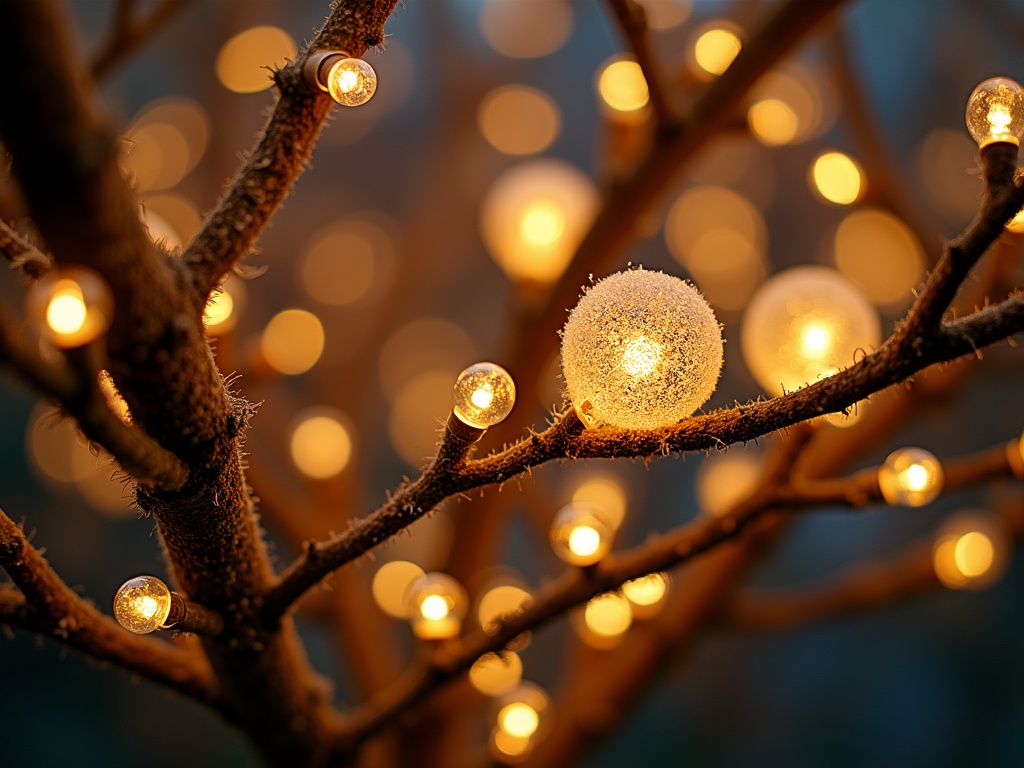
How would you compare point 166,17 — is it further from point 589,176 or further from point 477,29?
point 589,176

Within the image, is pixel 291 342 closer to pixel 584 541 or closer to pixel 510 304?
pixel 584 541

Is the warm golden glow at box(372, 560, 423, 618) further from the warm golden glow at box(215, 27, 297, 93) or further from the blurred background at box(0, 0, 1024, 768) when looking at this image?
the warm golden glow at box(215, 27, 297, 93)

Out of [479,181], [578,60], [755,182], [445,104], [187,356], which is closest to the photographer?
[187,356]

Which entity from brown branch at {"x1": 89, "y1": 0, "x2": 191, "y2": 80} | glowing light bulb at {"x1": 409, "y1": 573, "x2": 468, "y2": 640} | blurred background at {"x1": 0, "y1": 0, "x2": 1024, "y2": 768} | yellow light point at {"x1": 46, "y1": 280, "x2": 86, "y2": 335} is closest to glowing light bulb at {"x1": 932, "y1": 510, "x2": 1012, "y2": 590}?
blurred background at {"x1": 0, "y1": 0, "x2": 1024, "y2": 768}

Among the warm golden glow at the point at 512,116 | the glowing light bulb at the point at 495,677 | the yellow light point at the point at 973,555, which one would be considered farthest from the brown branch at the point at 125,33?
the yellow light point at the point at 973,555

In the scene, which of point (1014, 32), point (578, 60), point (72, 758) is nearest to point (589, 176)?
point (578, 60)

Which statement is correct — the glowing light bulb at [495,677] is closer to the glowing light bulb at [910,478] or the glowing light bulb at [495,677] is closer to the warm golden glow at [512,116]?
the glowing light bulb at [910,478]

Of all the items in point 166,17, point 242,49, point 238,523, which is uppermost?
point 242,49
